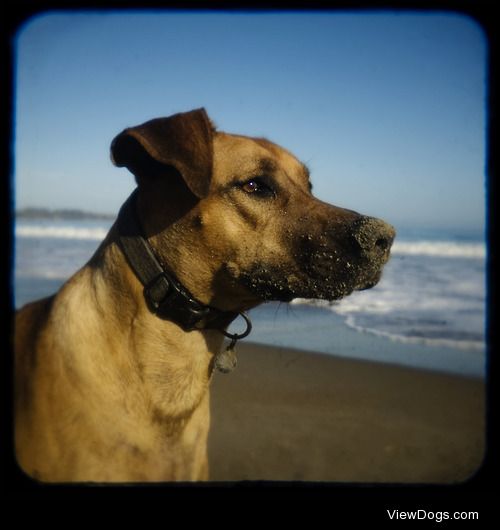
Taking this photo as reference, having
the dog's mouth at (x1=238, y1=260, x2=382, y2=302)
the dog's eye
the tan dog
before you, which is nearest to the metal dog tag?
the tan dog

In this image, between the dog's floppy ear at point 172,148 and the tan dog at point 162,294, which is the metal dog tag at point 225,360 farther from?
the dog's floppy ear at point 172,148

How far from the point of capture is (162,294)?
256cm

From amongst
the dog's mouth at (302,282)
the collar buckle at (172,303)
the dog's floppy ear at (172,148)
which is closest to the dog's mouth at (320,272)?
the dog's mouth at (302,282)

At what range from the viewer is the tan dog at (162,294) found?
2523 millimetres

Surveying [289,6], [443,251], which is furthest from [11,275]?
[443,251]

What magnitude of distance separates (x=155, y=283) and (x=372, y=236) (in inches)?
42.4

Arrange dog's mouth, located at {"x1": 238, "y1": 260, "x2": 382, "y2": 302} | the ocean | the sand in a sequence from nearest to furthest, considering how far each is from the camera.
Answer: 1. dog's mouth, located at {"x1": 238, "y1": 260, "x2": 382, "y2": 302}
2. the sand
3. the ocean

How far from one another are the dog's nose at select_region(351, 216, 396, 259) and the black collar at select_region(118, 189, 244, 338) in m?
0.86

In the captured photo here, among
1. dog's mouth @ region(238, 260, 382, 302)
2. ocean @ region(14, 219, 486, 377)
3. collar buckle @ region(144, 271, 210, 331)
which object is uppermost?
dog's mouth @ region(238, 260, 382, 302)

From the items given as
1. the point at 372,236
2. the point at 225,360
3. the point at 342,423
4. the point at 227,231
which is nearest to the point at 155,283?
the point at 227,231

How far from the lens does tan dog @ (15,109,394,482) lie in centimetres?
252

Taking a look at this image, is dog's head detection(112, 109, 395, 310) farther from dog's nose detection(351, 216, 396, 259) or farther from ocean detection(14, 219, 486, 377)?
ocean detection(14, 219, 486, 377)

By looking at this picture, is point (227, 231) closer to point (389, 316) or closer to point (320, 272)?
point (320, 272)

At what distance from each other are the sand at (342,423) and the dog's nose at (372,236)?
1.99 m
